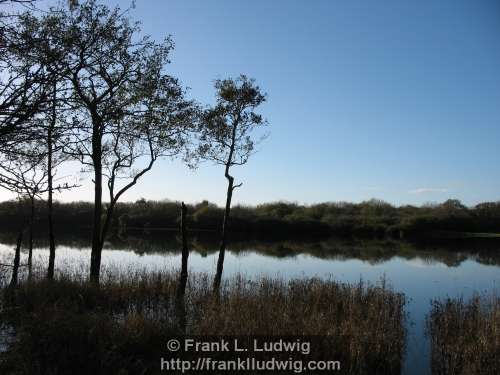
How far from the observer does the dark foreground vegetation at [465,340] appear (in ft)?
26.6

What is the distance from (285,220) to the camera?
72.2m

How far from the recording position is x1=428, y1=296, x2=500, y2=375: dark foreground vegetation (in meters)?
8.09

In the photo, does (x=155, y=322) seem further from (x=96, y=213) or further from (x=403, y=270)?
(x=403, y=270)

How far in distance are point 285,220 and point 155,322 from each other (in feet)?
210

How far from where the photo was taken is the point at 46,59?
3.93m

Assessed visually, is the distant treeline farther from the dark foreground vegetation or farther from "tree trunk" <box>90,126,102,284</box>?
the dark foreground vegetation

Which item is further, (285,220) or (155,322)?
(285,220)

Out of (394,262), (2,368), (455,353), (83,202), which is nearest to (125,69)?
(2,368)

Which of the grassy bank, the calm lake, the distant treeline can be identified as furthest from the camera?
the distant treeline

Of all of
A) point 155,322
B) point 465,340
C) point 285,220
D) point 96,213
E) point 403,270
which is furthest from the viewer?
point 285,220

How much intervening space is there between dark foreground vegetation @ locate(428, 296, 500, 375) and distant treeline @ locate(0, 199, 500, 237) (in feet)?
188

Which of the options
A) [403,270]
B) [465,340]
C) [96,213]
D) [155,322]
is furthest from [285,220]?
[155,322]

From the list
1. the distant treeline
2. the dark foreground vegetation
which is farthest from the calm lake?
the distant treeline

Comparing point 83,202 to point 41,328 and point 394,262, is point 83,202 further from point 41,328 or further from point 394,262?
point 41,328
